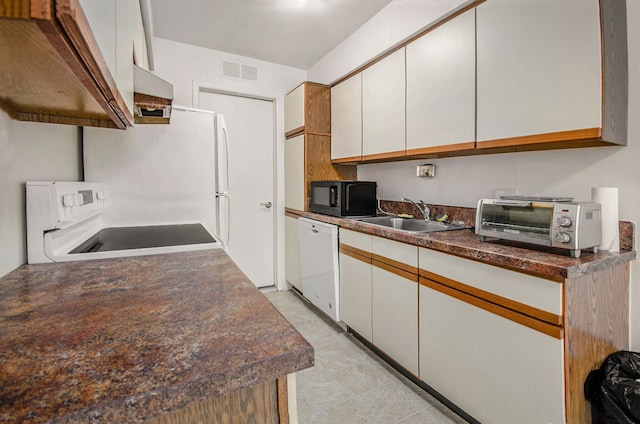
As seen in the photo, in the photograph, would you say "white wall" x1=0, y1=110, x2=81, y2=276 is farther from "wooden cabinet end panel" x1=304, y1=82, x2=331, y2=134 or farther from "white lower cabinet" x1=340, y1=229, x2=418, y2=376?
"wooden cabinet end panel" x1=304, y1=82, x2=331, y2=134

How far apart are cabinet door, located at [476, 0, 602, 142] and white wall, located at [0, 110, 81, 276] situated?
6.72 ft

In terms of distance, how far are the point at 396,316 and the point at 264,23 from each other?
2.54 metres

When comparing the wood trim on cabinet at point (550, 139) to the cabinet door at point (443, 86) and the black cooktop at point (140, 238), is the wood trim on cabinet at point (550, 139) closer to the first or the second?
the cabinet door at point (443, 86)

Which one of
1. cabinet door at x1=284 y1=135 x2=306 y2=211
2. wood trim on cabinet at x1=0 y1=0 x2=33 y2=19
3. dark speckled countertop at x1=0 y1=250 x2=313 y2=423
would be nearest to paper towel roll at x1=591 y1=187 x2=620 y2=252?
dark speckled countertop at x1=0 y1=250 x2=313 y2=423

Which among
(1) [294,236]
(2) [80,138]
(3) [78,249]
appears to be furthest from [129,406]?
(1) [294,236]

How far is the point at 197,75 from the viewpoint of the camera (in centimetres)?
306

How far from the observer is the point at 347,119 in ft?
9.29

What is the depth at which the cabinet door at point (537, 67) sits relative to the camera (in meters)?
1.28

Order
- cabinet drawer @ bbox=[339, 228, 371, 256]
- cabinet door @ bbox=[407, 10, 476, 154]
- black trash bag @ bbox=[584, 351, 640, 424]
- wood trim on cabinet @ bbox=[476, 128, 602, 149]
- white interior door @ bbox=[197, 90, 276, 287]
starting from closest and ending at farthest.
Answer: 1. black trash bag @ bbox=[584, 351, 640, 424]
2. wood trim on cabinet @ bbox=[476, 128, 602, 149]
3. cabinet door @ bbox=[407, 10, 476, 154]
4. cabinet drawer @ bbox=[339, 228, 371, 256]
5. white interior door @ bbox=[197, 90, 276, 287]

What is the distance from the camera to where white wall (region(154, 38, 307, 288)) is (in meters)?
2.95

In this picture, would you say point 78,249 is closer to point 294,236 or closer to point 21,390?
point 21,390

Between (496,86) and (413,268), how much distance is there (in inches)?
41.7

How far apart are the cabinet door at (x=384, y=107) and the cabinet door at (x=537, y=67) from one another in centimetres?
62

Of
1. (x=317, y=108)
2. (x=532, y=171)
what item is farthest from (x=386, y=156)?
(x=317, y=108)
